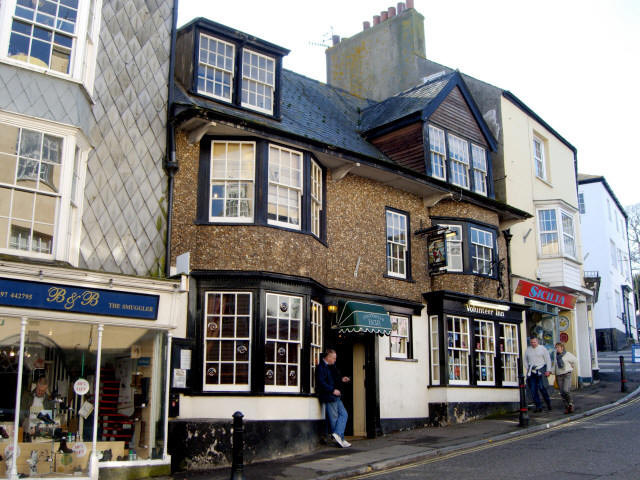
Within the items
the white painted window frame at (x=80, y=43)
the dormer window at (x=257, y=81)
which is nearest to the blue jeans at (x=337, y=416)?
the dormer window at (x=257, y=81)

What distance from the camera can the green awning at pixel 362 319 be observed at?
46.1 ft

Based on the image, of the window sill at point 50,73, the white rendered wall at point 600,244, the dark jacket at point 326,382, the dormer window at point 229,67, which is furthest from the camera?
the white rendered wall at point 600,244

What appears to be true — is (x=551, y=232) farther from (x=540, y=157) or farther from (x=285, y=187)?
(x=285, y=187)

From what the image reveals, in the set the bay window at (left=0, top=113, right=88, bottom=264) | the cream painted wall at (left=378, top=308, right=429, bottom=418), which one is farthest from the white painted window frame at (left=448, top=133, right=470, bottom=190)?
the bay window at (left=0, top=113, right=88, bottom=264)

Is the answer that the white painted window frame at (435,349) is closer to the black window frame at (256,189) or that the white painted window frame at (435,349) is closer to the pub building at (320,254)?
the pub building at (320,254)

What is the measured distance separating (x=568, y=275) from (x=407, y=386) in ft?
30.8

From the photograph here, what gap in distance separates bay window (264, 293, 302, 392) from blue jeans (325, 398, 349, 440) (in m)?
0.92

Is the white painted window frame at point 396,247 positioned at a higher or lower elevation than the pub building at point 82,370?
higher

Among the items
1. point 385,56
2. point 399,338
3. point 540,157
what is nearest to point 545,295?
point 540,157

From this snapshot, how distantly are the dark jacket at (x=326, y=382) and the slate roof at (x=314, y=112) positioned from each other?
15.9 ft

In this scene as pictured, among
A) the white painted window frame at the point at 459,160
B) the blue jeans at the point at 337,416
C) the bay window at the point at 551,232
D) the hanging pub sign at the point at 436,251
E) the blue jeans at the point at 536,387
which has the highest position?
the white painted window frame at the point at 459,160

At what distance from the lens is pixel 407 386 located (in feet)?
52.8

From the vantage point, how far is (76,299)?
9984mm

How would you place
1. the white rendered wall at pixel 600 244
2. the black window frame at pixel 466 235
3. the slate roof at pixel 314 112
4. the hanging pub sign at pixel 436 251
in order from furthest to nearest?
the white rendered wall at pixel 600 244 < the black window frame at pixel 466 235 < the hanging pub sign at pixel 436 251 < the slate roof at pixel 314 112
